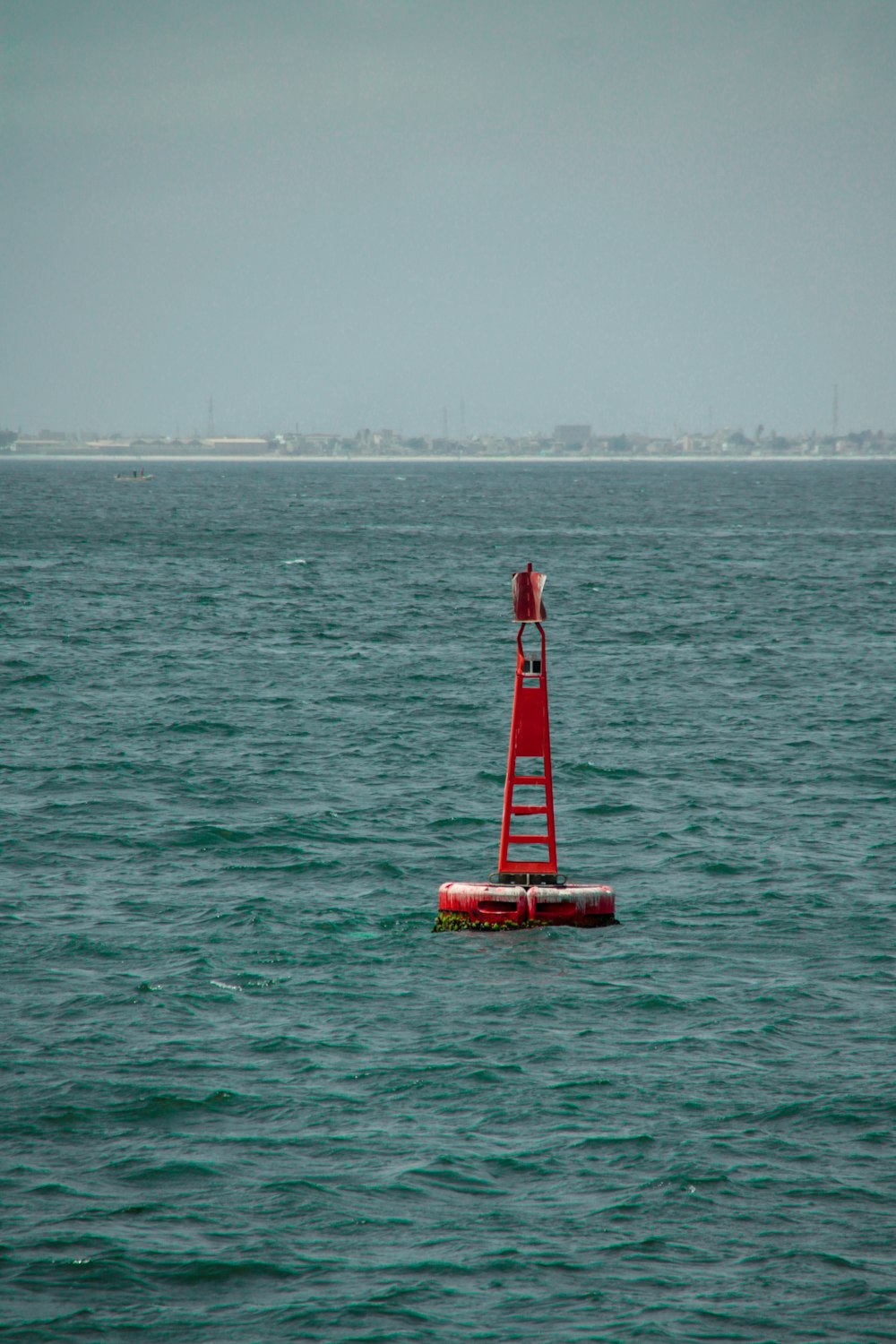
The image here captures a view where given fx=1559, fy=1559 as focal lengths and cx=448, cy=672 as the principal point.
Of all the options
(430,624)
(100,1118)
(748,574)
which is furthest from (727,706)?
(748,574)

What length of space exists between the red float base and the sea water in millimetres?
352

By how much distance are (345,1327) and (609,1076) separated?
190 inches

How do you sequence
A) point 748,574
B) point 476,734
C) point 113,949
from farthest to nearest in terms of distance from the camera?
1. point 748,574
2. point 476,734
3. point 113,949

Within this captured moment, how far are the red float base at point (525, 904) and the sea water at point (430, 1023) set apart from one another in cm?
35

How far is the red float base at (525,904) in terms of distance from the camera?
1894 centimetres

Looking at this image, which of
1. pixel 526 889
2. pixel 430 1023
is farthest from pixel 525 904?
pixel 430 1023

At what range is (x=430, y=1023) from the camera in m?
16.6

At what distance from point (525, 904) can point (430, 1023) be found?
2.73 metres

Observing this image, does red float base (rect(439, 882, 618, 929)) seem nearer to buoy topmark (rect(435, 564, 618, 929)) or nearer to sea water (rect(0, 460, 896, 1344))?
buoy topmark (rect(435, 564, 618, 929))

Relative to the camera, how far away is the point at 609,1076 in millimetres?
15438

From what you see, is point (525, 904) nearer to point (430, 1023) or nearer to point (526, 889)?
point (526, 889)

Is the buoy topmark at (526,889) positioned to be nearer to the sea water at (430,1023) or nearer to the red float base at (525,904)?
the red float base at (525,904)

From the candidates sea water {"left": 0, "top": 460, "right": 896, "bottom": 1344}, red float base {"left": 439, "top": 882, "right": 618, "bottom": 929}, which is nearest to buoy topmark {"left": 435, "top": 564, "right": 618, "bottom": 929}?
red float base {"left": 439, "top": 882, "right": 618, "bottom": 929}

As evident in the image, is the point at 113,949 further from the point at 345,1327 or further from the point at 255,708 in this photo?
the point at 255,708
